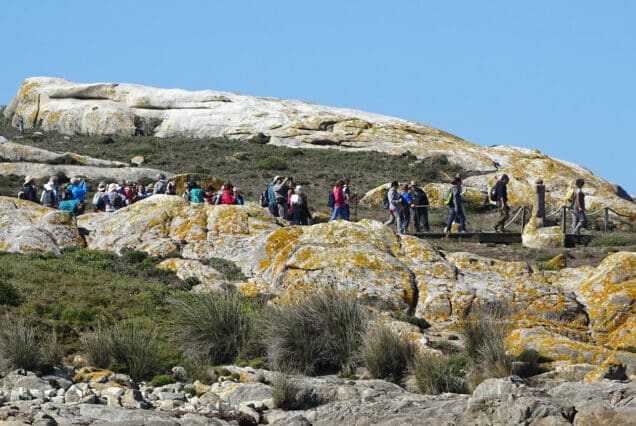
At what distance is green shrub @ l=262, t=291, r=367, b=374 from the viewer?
68.0 feet

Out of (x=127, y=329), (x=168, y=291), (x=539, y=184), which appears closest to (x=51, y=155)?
(x=539, y=184)

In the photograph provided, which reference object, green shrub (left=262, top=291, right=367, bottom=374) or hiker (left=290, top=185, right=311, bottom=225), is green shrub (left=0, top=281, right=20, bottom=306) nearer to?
green shrub (left=262, top=291, right=367, bottom=374)

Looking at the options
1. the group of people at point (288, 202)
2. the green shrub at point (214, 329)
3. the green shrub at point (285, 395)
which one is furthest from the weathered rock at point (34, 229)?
the green shrub at point (285, 395)

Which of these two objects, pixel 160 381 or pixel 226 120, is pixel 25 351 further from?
pixel 226 120

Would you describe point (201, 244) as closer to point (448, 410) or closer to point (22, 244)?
point (22, 244)

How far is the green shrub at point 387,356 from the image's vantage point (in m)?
19.8

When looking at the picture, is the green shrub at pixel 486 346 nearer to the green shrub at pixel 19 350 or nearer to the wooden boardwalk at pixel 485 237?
the green shrub at pixel 19 350

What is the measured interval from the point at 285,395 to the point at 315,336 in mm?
3288

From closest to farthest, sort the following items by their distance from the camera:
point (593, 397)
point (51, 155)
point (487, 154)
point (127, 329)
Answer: point (593, 397), point (127, 329), point (51, 155), point (487, 154)

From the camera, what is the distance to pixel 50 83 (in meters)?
76.0

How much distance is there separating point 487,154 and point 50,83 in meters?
28.8

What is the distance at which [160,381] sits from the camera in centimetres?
1912

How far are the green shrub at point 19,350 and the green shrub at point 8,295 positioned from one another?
11.3 feet

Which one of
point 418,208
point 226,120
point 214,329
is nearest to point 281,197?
point 418,208
